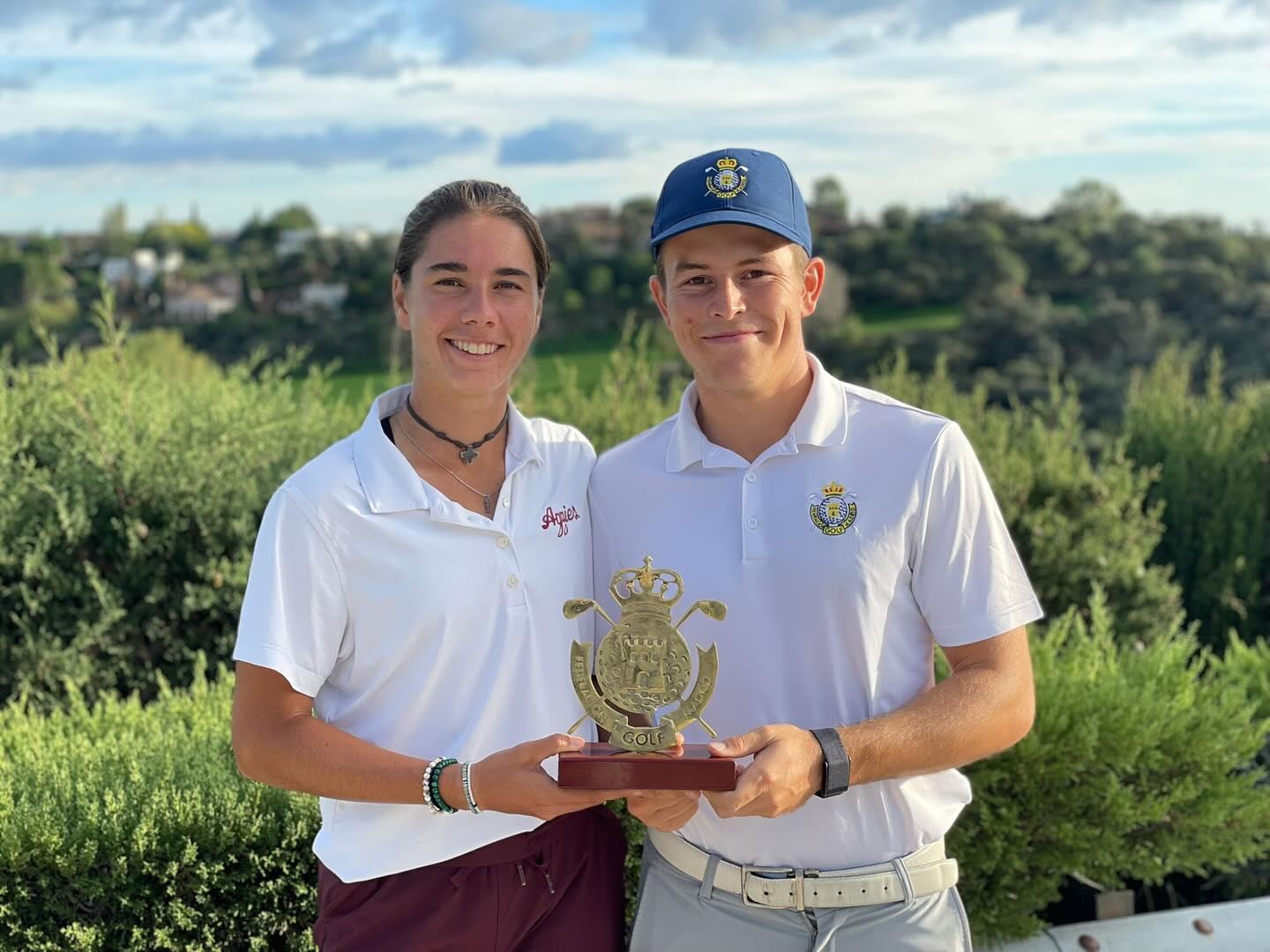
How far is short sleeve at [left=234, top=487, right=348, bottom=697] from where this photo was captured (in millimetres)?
2484

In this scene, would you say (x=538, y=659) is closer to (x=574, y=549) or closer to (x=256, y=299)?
(x=574, y=549)

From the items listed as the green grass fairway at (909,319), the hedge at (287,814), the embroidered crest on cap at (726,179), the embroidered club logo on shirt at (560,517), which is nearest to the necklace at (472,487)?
the embroidered club logo on shirt at (560,517)

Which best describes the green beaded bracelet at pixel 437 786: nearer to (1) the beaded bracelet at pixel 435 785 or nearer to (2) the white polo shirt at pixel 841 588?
(1) the beaded bracelet at pixel 435 785

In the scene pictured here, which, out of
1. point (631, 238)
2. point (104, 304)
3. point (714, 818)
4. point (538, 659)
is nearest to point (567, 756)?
point (538, 659)

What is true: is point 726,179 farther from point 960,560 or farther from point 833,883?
point 833,883

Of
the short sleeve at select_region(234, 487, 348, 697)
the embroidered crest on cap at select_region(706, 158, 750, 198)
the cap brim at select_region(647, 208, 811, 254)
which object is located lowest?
the short sleeve at select_region(234, 487, 348, 697)

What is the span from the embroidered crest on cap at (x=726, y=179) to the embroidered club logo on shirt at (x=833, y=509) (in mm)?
734

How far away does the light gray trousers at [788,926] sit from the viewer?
2.62 metres

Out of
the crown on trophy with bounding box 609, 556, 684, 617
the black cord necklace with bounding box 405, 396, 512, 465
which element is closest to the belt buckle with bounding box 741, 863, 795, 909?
the crown on trophy with bounding box 609, 556, 684, 617

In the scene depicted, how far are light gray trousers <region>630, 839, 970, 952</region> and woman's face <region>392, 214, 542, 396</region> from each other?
1295mm

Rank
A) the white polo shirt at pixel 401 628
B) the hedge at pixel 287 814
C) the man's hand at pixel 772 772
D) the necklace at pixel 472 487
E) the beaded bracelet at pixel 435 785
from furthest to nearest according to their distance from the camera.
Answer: the hedge at pixel 287 814
the necklace at pixel 472 487
the white polo shirt at pixel 401 628
the beaded bracelet at pixel 435 785
the man's hand at pixel 772 772

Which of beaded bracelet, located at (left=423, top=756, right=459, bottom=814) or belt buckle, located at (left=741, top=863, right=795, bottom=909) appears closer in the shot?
beaded bracelet, located at (left=423, top=756, right=459, bottom=814)

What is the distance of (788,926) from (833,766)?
47cm

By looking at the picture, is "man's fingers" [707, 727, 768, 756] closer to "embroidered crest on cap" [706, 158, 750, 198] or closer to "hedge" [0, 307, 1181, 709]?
"embroidered crest on cap" [706, 158, 750, 198]
